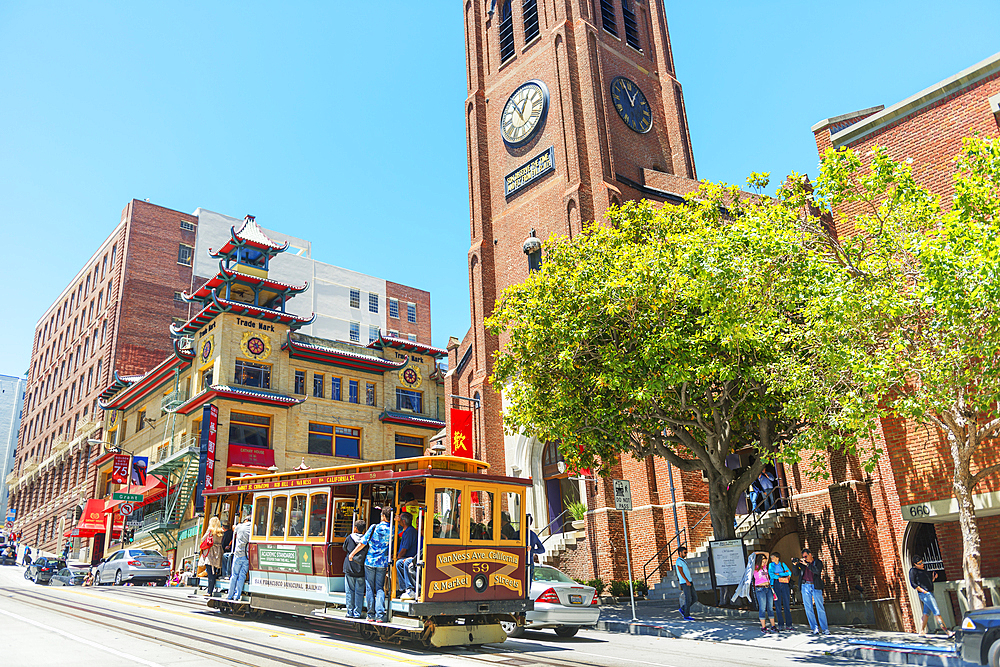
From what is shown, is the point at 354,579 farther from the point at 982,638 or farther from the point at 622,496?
the point at 982,638

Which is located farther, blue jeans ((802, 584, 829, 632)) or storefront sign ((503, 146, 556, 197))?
storefront sign ((503, 146, 556, 197))

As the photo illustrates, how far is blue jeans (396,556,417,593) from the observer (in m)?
11.4

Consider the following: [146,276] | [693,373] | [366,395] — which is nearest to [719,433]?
[693,373]

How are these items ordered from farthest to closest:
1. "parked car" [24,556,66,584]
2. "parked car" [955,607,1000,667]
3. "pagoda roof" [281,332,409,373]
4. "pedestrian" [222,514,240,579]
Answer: "pagoda roof" [281,332,409,373] < "parked car" [24,556,66,584] < "pedestrian" [222,514,240,579] < "parked car" [955,607,1000,667]

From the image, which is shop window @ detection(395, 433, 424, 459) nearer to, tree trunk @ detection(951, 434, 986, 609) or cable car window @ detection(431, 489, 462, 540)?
cable car window @ detection(431, 489, 462, 540)

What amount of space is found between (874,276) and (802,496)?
10486mm

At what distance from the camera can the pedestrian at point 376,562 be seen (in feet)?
37.8

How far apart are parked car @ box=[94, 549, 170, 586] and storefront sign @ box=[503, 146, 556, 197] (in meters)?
22.7

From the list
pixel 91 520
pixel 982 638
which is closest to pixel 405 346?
pixel 91 520

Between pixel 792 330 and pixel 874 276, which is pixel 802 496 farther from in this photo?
pixel 874 276

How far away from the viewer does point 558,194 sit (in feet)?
106

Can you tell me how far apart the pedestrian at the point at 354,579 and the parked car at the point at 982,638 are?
336 inches

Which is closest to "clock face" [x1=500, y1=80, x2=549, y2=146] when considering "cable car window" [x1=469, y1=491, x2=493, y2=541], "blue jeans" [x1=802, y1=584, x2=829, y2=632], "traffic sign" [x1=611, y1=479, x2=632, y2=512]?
"traffic sign" [x1=611, y1=479, x2=632, y2=512]

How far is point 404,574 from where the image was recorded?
11492mm
